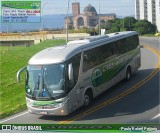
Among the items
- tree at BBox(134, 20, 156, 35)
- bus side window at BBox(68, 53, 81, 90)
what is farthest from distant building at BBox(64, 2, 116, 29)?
bus side window at BBox(68, 53, 81, 90)

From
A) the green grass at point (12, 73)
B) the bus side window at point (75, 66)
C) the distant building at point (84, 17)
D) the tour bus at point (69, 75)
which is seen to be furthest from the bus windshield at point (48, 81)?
the distant building at point (84, 17)

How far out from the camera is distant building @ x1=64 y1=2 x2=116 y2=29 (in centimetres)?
1563

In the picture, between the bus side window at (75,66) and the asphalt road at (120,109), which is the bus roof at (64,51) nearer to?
the bus side window at (75,66)

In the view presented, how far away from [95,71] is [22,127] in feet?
13.4

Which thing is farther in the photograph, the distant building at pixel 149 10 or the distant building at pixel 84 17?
the distant building at pixel 149 10

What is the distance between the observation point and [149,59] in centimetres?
2577

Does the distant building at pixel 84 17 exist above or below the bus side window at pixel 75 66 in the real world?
above

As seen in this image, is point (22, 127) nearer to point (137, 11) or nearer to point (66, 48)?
point (66, 48)

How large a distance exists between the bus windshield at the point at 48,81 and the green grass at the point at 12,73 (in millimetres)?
1973

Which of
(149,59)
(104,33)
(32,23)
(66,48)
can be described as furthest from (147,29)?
(149,59)

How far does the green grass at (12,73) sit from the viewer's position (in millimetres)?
16297

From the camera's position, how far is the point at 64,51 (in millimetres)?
14547

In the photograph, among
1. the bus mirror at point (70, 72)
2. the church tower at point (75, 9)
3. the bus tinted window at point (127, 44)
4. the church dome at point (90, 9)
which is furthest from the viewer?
the bus tinted window at point (127, 44)

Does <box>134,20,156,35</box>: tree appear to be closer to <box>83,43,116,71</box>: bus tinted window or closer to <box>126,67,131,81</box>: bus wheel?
<box>83,43,116,71</box>: bus tinted window
